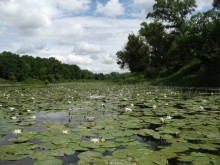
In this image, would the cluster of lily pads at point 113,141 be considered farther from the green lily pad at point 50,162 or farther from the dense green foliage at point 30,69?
the dense green foliage at point 30,69

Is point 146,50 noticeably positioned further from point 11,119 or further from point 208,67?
point 11,119

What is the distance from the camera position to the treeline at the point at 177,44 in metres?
24.1

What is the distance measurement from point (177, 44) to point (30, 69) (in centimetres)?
6336

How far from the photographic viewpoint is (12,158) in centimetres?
412

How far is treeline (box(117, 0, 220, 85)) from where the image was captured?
24.1 m

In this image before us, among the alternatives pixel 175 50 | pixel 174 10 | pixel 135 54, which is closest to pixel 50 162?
pixel 175 50

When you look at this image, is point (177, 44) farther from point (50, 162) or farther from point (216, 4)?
point (50, 162)

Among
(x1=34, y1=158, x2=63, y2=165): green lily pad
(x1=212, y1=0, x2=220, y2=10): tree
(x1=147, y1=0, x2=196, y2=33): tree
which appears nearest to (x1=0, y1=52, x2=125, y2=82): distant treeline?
(x1=147, y1=0, x2=196, y2=33): tree

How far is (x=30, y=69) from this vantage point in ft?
272

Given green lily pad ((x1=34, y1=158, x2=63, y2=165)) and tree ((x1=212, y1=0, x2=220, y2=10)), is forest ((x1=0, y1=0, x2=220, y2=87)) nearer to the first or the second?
tree ((x1=212, y1=0, x2=220, y2=10))

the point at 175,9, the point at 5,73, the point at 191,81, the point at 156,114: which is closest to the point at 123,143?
the point at 156,114

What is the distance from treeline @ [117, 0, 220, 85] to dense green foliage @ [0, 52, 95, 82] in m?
34.0

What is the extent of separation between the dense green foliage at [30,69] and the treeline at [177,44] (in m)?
34.0

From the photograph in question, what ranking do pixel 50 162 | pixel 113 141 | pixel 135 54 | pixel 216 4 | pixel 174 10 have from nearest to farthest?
pixel 50 162, pixel 113 141, pixel 216 4, pixel 174 10, pixel 135 54
